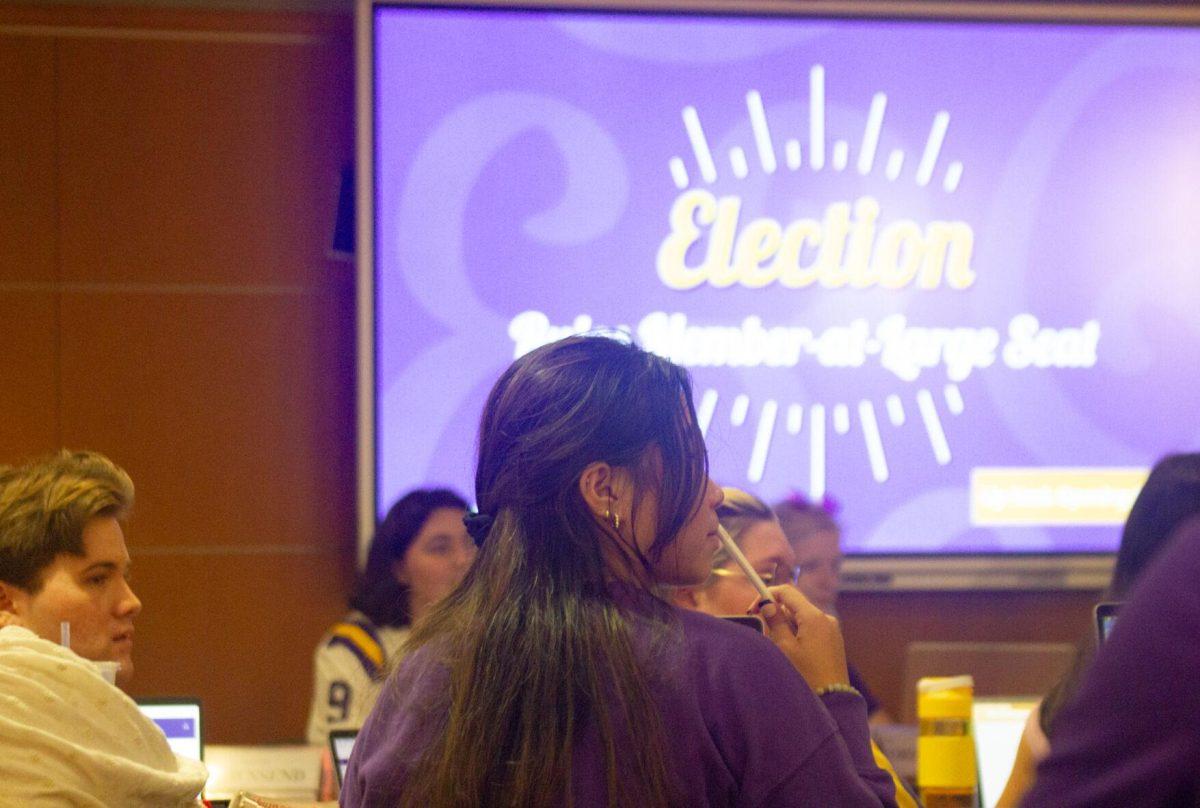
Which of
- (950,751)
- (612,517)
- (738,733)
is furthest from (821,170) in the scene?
(738,733)

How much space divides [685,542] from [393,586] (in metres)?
2.16

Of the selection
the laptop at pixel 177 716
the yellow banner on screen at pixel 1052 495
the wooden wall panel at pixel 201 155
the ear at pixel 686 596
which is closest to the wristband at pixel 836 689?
the ear at pixel 686 596

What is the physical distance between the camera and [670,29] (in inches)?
161

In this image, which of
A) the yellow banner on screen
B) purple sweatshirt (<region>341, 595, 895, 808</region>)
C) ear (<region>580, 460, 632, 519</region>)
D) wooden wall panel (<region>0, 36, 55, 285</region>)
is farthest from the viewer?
the yellow banner on screen

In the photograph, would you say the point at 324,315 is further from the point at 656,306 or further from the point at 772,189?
the point at 772,189

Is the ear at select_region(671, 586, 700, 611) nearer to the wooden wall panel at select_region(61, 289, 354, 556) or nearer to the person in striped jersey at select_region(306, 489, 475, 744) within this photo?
the person in striped jersey at select_region(306, 489, 475, 744)

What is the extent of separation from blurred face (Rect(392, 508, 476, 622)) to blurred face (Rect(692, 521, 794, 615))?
117 centimetres

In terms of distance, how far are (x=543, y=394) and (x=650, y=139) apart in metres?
2.86

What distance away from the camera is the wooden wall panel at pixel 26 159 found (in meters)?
3.99

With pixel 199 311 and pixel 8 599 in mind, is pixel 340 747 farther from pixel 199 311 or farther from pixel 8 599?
pixel 199 311

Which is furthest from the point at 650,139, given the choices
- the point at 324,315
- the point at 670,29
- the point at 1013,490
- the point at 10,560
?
the point at 10,560

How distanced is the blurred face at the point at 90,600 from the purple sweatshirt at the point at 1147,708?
1.55 meters

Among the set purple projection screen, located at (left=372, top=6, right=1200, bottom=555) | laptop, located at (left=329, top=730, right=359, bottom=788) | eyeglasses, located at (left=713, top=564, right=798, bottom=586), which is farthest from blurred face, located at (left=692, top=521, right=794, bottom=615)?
purple projection screen, located at (left=372, top=6, right=1200, bottom=555)

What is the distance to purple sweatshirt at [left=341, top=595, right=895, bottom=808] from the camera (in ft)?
3.93
